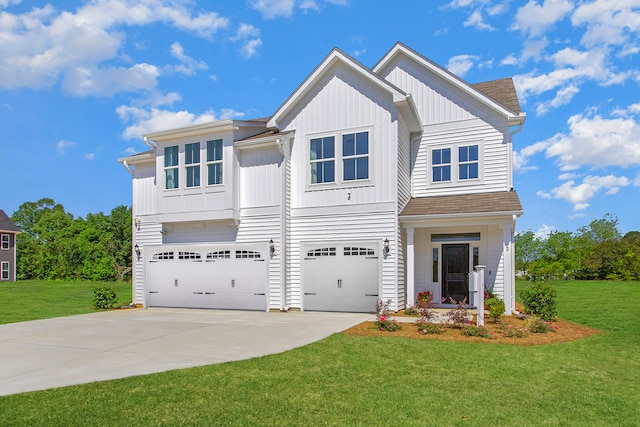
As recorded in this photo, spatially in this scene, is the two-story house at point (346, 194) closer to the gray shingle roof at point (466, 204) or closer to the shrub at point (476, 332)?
the gray shingle roof at point (466, 204)

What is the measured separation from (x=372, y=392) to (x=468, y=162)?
1187cm

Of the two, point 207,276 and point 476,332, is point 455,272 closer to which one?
point 476,332

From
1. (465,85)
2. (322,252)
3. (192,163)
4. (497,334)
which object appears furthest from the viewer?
(192,163)

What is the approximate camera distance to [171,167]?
17.2 m

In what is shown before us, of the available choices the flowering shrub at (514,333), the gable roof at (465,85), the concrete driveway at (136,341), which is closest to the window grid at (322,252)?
the concrete driveway at (136,341)

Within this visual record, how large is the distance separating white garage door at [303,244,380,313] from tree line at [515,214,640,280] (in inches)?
849

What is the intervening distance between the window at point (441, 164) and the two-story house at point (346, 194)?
37 mm

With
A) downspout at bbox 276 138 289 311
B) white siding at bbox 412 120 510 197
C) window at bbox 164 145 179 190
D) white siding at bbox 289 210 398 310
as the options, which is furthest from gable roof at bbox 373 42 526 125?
window at bbox 164 145 179 190

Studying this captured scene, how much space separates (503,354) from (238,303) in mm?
10198

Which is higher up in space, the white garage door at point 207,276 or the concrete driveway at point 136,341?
the white garage door at point 207,276

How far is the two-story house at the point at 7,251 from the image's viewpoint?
42.7 metres

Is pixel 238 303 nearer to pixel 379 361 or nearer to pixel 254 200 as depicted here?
pixel 254 200

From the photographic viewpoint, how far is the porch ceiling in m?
14.1

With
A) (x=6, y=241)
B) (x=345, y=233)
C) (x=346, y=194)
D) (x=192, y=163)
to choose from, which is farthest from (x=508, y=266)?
(x=6, y=241)
